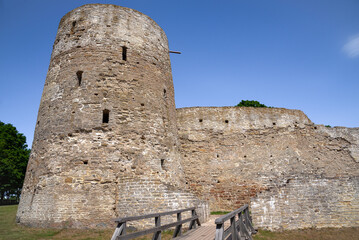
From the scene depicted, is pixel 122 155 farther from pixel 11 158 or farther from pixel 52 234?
pixel 11 158

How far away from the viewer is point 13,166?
82.5 feet

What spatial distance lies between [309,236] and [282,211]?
1193 mm

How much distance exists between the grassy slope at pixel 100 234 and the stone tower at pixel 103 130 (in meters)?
0.43

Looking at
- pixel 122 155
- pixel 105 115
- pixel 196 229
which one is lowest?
pixel 196 229

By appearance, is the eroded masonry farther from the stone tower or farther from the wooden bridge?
the wooden bridge

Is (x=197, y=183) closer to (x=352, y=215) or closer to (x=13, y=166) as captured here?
(x=352, y=215)

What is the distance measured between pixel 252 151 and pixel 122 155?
8872mm

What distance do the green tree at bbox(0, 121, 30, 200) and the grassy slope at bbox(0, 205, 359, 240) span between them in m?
17.0

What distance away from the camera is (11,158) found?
25484 mm

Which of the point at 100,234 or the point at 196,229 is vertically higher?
the point at 196,229

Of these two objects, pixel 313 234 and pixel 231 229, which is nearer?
pixel 231 229

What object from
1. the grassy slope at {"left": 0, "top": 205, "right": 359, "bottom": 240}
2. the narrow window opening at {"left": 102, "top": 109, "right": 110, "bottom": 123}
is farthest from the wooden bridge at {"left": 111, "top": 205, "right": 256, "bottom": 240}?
the narrow window opening at {"left": 102, "top": 109, "right": 110, "bottom": 123}

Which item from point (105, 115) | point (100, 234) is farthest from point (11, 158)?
Answer: point (100, 234)

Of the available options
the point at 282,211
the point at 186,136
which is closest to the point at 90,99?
the point at 186,136
